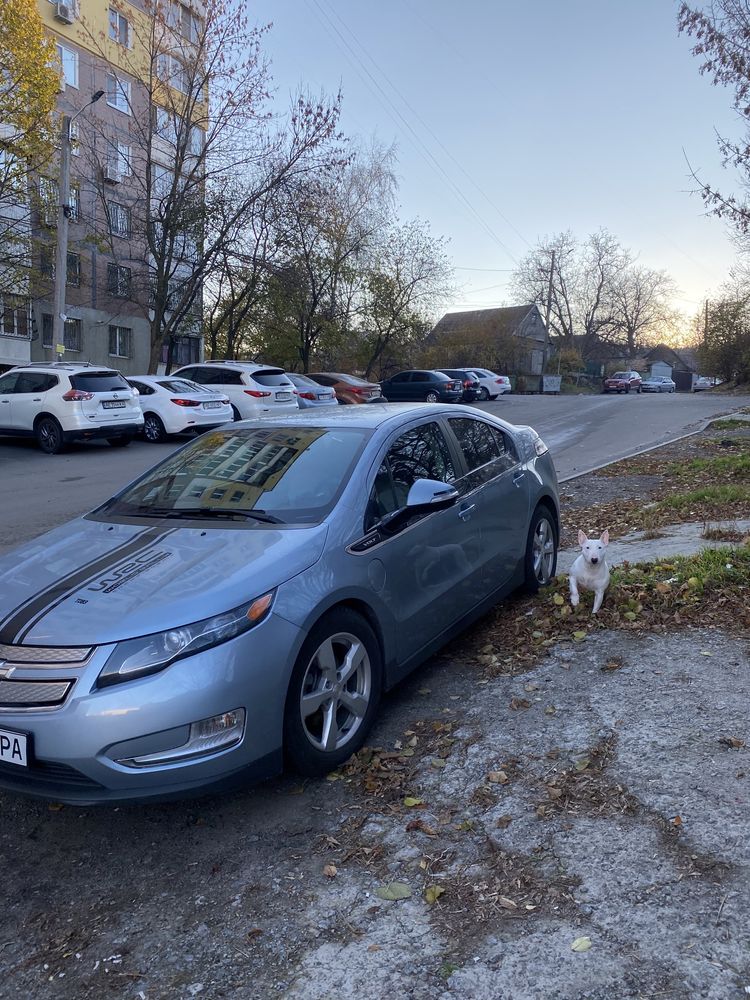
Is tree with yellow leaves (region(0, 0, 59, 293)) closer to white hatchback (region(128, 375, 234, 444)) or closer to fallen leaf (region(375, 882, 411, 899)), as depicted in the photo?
white hatchback (region(128, 375, 234, 444))

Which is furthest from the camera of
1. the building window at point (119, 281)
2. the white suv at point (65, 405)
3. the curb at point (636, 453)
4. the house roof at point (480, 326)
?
the house roof at point (480, 326)

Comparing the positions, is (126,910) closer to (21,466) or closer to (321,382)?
(21,466)

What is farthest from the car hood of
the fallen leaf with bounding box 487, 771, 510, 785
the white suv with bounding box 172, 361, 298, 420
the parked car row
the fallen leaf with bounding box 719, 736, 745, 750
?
the white suv with bounding box 172, 361, 298, 420

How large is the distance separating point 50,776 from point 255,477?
6.10ft

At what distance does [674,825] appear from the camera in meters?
3.01

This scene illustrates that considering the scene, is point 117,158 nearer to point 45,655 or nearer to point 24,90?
point 24,90

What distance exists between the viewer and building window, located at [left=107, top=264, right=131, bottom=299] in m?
28.9

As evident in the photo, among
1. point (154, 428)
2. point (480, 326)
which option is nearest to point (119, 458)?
point (154, 428)

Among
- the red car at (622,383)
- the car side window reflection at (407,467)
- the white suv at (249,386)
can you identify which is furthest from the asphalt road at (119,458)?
the red car at (622,383)

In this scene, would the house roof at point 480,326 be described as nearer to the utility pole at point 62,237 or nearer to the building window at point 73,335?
the building window at point 73,335

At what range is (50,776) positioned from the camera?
2.99 meters

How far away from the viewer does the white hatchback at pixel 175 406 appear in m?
18.1

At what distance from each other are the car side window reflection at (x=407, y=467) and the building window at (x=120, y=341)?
1383 inches

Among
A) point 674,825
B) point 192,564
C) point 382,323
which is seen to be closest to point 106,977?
point 192,564
